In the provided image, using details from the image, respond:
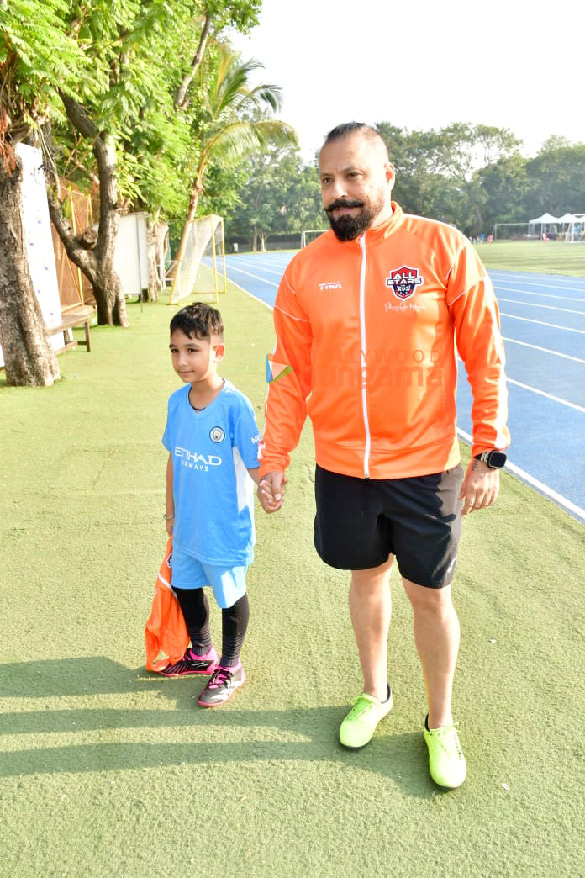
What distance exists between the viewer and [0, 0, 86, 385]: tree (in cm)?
645

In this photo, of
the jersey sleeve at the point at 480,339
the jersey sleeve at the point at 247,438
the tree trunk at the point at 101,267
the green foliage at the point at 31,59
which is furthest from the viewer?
the tree trunk at the point at 101,267

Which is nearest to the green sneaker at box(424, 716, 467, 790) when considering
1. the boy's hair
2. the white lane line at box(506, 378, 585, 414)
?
the boy's hair

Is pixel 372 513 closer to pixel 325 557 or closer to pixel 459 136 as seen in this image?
pixel 325 557

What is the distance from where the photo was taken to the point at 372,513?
7.52ft

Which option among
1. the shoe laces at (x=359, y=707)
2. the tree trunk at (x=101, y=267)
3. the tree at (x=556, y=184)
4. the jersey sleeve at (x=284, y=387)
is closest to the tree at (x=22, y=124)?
the tree trunk at (x=101, y=267)

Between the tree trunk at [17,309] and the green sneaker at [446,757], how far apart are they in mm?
7328

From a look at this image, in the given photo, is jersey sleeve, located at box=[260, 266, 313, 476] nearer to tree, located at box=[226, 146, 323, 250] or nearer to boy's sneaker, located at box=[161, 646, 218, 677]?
boy's sneaker, located at box=[161, 646, 218, 677]

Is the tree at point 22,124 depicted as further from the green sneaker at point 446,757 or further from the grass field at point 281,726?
the green sneaker at point 446,757

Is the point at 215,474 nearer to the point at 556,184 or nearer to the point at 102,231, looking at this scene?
the point at 102,231

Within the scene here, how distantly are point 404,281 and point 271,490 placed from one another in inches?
32.0

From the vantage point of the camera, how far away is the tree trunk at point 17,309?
803 centimetres

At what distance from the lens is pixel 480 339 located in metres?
2.14

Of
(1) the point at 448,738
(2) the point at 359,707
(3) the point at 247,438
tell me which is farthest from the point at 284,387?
(1) the point at 448,738

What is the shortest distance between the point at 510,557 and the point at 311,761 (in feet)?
6.47
